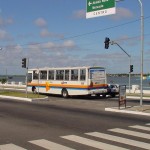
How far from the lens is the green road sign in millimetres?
23428

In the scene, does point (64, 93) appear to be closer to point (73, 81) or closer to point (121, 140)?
point (73, 81)

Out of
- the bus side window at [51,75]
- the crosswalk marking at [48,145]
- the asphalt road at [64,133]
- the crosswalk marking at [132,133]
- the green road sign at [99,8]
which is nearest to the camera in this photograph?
the crosswalk marking at [48,145]

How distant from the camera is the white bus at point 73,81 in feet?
106

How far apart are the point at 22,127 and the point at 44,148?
414 cm

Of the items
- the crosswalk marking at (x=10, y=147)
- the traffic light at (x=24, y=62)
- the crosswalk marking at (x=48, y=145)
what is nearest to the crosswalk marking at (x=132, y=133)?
the crosswalk marking at (x=48, y=145)

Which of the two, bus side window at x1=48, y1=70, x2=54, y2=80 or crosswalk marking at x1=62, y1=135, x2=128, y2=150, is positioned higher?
bus side window at x1=48, y1=70, x2=54, y2=80

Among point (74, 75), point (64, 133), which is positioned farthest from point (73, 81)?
point (64, 133)

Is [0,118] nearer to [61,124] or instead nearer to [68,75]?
[61,124]

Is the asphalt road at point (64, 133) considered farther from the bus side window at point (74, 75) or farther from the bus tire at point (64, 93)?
the bus tire at point (64, 93)

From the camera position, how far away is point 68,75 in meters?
33.7

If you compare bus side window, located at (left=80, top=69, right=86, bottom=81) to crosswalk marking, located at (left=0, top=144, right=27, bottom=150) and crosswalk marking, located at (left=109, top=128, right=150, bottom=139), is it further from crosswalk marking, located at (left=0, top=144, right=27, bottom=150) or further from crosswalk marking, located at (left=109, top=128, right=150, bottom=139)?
crosswalk marking, located at (left=0, top=144, right=27, bottom=150)

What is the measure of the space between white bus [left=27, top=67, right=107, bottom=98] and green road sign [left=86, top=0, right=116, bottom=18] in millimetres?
8313

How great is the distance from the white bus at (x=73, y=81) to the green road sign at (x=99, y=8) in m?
8.31

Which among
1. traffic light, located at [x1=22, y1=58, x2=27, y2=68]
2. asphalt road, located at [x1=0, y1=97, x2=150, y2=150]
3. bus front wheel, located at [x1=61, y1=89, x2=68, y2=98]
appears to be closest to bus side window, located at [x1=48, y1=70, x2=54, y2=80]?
bus front wheel, located at [x1=61, y1=89, x2=68, y2=98]
